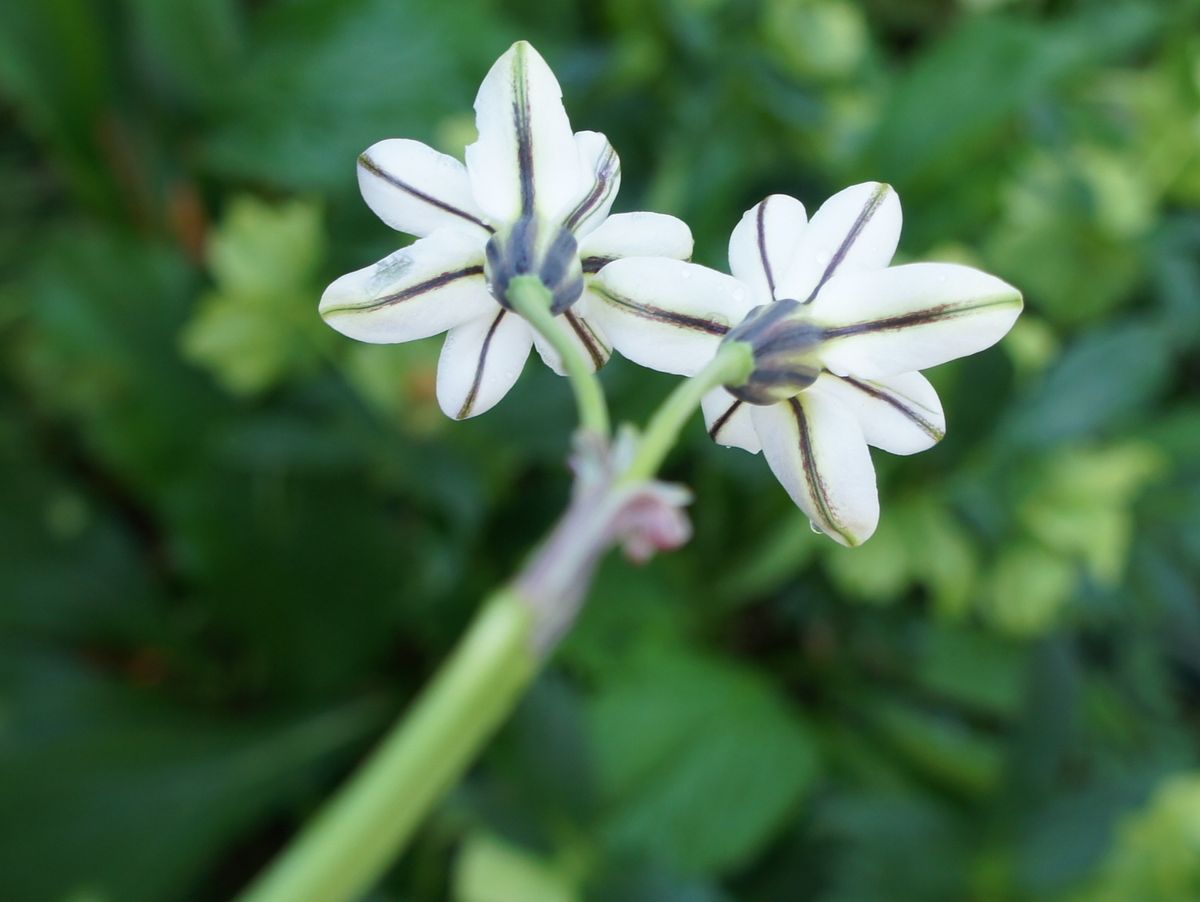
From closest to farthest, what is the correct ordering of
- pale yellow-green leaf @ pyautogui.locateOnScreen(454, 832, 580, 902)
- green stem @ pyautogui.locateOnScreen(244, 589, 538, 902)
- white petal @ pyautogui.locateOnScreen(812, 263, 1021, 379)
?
white petal @ pyautogui.locateOnScreen(812, 263, 1021, 379) < green stem @ pyautogui.locateOnScreen(244, 589, 538, 902) < pale yellow-green leaf @ pyautogui.locateOnScreen(454, 832, 580, 902)

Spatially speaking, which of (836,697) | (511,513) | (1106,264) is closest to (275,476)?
(511,513)

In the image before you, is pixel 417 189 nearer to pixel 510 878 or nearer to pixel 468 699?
pixel 468 699

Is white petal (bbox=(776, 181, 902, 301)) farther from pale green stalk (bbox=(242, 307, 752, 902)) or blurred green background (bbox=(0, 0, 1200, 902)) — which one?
blurred green background (bbox=(0, 0, 1200, 902))

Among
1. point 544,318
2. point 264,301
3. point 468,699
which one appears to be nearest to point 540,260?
point 544,318

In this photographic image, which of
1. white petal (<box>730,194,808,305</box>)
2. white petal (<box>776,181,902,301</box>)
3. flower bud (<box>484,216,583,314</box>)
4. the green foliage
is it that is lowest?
flower bud (<box>484,216,583,314</box>)

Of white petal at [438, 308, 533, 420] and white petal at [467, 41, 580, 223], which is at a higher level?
white petal at [467, 41, 580, 223]

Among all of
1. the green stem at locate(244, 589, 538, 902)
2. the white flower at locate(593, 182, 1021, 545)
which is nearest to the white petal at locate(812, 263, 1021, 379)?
the white flower at locate(593, 182, 1021, 545)
